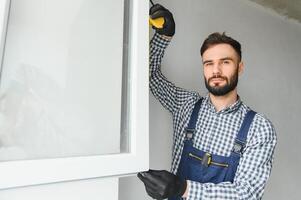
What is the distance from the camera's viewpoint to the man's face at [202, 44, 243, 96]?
108cm

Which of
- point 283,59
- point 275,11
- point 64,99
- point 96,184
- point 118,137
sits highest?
point 275,11

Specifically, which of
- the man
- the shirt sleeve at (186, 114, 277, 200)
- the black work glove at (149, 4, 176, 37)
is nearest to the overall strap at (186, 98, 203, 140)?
the man

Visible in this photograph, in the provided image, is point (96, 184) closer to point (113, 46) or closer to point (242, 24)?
point (113, 46)

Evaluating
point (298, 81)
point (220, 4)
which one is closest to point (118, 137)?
point (220, 4)

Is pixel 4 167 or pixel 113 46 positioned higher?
pixel 113 46

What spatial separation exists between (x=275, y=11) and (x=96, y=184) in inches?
69.2

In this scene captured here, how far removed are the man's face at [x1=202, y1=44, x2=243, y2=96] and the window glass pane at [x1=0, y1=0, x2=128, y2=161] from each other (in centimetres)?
43

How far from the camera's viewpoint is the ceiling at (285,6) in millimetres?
1748

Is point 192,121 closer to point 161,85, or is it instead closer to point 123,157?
point 161,85

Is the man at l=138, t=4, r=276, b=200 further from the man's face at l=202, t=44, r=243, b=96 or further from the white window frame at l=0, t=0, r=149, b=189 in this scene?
the white window frame at l=0, t=0, r=149, b=189

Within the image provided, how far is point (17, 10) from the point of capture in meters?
0.61

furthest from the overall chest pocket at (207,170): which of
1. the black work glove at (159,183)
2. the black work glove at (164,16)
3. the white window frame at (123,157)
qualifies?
the black work glove at (164,16)

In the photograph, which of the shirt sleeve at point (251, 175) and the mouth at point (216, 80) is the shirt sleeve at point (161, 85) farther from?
the shirt sleeve at point (251, 175)

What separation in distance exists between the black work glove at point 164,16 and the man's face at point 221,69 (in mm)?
192
